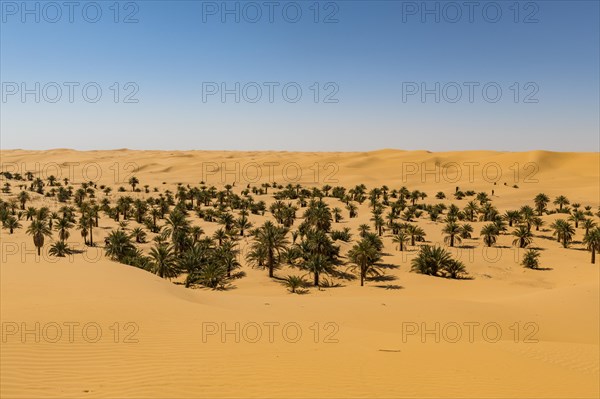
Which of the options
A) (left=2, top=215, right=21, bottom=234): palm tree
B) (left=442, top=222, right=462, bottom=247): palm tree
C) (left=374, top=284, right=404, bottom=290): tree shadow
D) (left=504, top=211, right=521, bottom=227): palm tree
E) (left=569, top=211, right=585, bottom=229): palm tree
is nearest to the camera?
(left=374, top=284, right=404, bottom=290): tree shadow

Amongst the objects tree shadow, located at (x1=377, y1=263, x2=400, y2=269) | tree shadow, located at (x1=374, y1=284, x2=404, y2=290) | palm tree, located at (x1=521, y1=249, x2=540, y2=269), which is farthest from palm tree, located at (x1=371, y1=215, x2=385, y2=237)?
tree shadow, located at (x1=374, y1=284, x2=404, y2=290)

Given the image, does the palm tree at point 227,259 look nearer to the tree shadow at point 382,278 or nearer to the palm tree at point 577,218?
the tree shadow at point 382,278

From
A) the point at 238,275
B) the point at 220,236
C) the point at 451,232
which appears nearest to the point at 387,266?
the point at 451,232

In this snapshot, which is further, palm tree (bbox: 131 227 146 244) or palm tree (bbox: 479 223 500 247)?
palm tree (bbox: 131 227 146 244)

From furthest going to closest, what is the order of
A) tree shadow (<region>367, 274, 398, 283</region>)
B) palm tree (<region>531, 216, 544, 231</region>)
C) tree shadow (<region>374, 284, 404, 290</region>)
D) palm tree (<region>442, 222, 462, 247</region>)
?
palm tree (<region>531, 216, 544, 231</region>)
palm tree (<region>442, 222, 462, 247</region>)
tree shadow (<region>367, 274, 398, 283</region>)
tree shadow (<region>374, 284, 404, 290</region>)

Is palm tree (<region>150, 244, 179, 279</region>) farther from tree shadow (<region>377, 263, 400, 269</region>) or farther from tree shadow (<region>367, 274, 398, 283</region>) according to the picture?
tree shadow (<region>377, 263, 400, 269</region>)

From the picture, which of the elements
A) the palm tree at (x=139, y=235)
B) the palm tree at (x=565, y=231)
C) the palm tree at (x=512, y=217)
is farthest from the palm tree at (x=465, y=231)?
the palm tree at (x=139, y=235)

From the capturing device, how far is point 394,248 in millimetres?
39406

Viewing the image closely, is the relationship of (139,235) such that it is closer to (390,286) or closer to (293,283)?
(293,283)

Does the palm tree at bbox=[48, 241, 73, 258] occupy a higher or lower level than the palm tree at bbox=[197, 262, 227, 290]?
higher

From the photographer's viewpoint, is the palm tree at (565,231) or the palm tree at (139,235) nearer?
the palm tree at (565,231)

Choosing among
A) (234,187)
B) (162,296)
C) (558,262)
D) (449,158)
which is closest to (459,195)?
(558,262)

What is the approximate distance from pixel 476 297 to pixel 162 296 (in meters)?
20.1

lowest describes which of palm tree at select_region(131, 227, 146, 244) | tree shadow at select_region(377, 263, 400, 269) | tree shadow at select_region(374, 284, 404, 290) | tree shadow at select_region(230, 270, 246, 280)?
tree shadow at select_region(374, 284, 404, 290)
